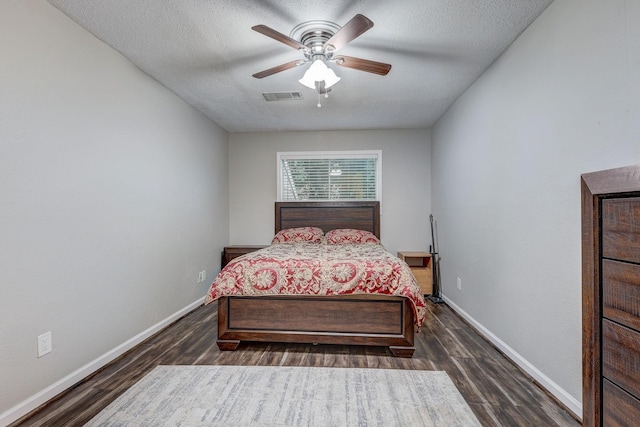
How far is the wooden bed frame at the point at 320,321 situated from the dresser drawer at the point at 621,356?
1192 mm

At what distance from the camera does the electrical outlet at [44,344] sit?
1.81 metres

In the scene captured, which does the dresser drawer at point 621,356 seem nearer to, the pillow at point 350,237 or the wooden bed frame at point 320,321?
the wooden bed frame at point 320,321

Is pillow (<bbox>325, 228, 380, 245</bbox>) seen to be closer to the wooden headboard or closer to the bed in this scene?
the wooden headboard

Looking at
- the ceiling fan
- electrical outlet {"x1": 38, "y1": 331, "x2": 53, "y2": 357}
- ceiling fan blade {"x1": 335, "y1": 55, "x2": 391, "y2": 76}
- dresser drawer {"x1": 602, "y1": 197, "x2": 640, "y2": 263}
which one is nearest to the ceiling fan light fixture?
the ceiling fan

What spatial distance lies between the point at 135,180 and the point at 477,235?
320 centimetres

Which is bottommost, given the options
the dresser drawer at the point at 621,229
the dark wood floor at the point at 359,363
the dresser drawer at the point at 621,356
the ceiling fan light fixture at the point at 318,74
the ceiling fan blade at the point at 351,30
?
the dark wood floor at the point at 359,363

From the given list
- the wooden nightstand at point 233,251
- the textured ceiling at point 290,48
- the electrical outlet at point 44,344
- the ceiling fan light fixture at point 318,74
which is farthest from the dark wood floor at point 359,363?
the textured ceiling at point 290,48

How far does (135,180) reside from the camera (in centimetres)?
266

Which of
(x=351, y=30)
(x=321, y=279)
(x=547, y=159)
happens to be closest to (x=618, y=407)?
(x=547, y=159)

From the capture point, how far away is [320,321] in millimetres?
2516

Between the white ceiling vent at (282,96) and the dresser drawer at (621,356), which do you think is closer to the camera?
the dresser drawer at (621,356)

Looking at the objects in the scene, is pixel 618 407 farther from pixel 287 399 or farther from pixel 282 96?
pixel 282 96

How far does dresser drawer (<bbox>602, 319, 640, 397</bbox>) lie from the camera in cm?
123

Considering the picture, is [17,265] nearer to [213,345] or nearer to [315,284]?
[213,345]
